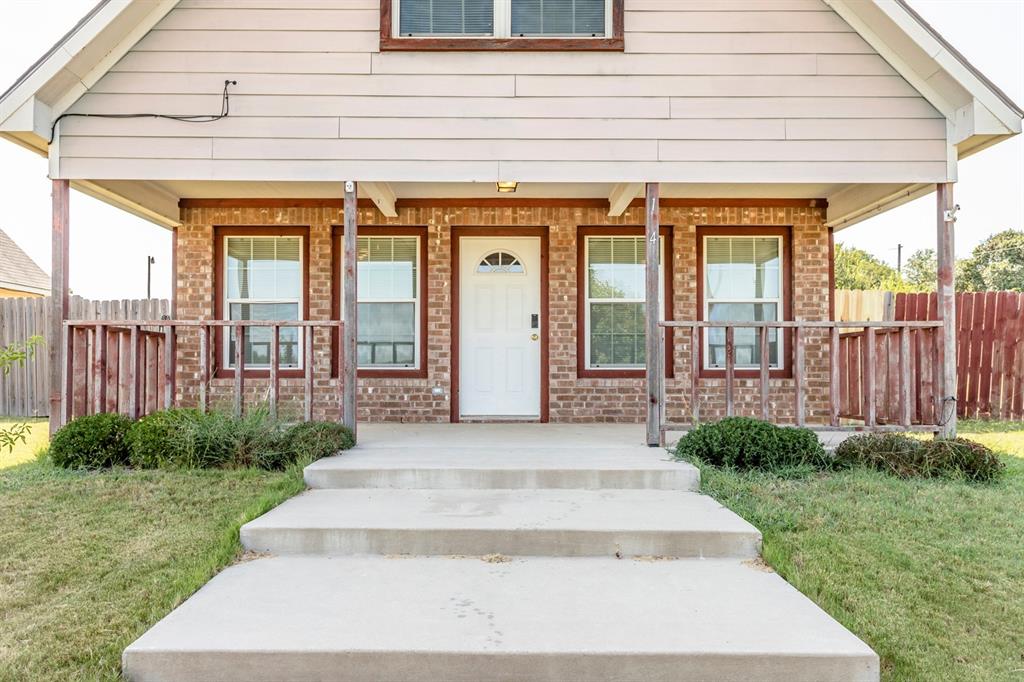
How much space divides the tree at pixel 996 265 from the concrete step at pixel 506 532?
30.3m

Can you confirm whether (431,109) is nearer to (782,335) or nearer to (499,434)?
(499,434)

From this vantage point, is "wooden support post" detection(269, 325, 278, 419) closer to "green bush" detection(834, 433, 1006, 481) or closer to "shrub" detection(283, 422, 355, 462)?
"shrub" detection(283, 422, 355, 462)

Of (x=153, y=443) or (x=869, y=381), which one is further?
(x=869, y=381)

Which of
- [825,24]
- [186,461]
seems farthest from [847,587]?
[825,24]

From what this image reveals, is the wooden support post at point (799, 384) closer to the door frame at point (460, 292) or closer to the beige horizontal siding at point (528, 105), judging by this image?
the beige horizontal siding at point (528, 105)

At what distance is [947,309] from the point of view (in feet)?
20.5

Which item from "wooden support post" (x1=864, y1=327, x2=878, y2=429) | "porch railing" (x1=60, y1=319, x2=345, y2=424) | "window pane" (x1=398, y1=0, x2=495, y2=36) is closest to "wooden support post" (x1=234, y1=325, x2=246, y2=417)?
"porch railing" (x1=60, y1=319, x2=345, y2=424)

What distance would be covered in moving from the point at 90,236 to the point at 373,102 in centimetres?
3089

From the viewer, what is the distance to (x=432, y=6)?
6438mm

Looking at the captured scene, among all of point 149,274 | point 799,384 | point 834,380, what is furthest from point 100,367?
point 149,274

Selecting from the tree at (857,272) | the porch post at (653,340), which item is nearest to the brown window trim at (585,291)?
the porch post at (653,340)

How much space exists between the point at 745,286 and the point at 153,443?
21.4 feet

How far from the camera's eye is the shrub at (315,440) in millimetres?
5453

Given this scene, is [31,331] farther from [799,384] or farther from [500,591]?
[799,384]
